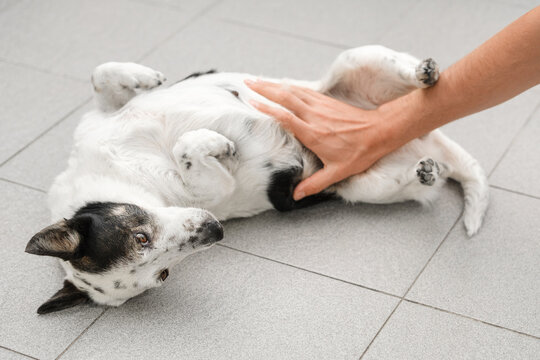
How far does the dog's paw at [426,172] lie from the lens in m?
2.75

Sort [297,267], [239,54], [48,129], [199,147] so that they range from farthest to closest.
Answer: [239,54]
[48,129]
[297,267]
[199,147]

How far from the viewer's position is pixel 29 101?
3.59m

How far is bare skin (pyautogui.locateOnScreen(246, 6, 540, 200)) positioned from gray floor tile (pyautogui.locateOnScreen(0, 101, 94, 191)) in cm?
101

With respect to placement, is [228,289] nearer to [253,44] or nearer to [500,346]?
[500,346]

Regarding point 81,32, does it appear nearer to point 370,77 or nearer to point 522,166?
point 370,77

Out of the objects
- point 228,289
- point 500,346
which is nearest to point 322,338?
point 228,289

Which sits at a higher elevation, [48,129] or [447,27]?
[48,129]

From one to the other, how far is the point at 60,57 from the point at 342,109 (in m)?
1.91

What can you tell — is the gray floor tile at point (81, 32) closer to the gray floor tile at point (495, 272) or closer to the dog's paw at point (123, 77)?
the dog's paw at point (123, 77)

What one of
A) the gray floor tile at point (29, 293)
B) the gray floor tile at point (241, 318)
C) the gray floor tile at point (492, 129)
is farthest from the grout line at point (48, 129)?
the gray floor tile at point (492, 129)

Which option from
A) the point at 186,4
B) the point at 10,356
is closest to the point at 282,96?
the point at 10,356

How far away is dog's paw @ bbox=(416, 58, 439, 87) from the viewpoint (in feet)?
8.82

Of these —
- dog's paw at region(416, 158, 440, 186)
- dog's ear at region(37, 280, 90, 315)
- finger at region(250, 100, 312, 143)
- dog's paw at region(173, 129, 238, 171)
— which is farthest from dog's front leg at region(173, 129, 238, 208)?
dog's paw at region(416, 158, 440, 186)

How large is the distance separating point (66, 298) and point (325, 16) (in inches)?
104
